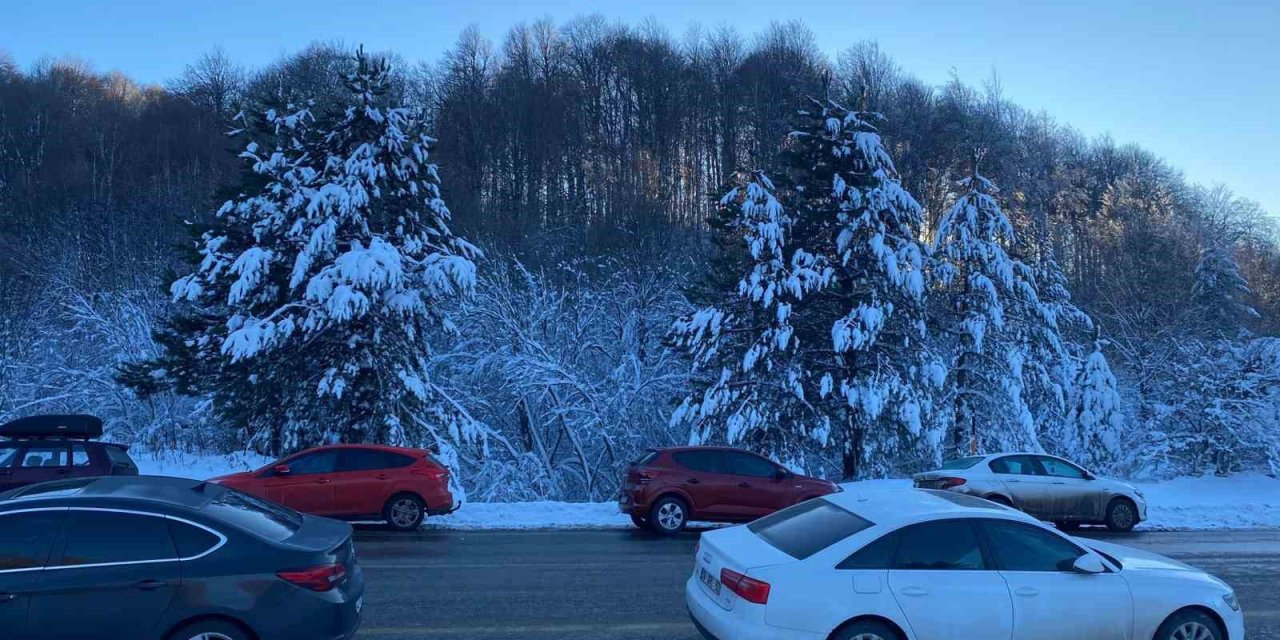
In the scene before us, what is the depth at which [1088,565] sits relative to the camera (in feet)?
22.4

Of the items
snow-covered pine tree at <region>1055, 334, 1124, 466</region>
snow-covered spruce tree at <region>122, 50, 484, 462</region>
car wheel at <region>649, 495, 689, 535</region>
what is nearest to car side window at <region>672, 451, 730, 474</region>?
car wheel at <region>649, 495, 689, 535</region>

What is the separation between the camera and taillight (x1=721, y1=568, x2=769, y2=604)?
20.8ft

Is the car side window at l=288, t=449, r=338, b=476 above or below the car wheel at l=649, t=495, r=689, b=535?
above

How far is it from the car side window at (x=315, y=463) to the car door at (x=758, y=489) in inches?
260

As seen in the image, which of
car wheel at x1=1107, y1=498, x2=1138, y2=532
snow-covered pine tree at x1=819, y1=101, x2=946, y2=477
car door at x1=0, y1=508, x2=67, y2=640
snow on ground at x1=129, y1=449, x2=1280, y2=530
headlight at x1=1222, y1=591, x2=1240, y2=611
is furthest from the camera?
snow-covered pine tree at x1=819, y1=101, x2=946, y2=477

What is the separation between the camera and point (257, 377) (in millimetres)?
22281

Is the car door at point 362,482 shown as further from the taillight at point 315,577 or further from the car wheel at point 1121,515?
Result: the car wheel at point 1121,515

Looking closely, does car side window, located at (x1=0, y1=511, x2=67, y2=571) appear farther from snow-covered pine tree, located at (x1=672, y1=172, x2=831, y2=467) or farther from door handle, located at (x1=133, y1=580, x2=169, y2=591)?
snow-covered pine tree, located at (x1=672, y1=172, x2=831, y2=467)

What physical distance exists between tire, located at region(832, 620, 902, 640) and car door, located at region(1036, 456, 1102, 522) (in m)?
11.7

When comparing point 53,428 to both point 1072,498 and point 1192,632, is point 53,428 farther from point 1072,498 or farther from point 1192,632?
point 1072,498

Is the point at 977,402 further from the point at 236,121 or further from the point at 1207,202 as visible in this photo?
the point at 1207,202

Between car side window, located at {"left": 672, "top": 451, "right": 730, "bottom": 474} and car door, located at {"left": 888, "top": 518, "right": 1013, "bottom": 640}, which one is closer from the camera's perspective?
car door, located at {"left": 888, "top": 518, "right": 1013, "bottom": 640}

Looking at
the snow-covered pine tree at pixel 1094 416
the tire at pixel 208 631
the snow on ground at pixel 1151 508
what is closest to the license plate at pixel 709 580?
the tire at pixel 208 631

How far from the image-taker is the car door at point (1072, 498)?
16.8 metres
